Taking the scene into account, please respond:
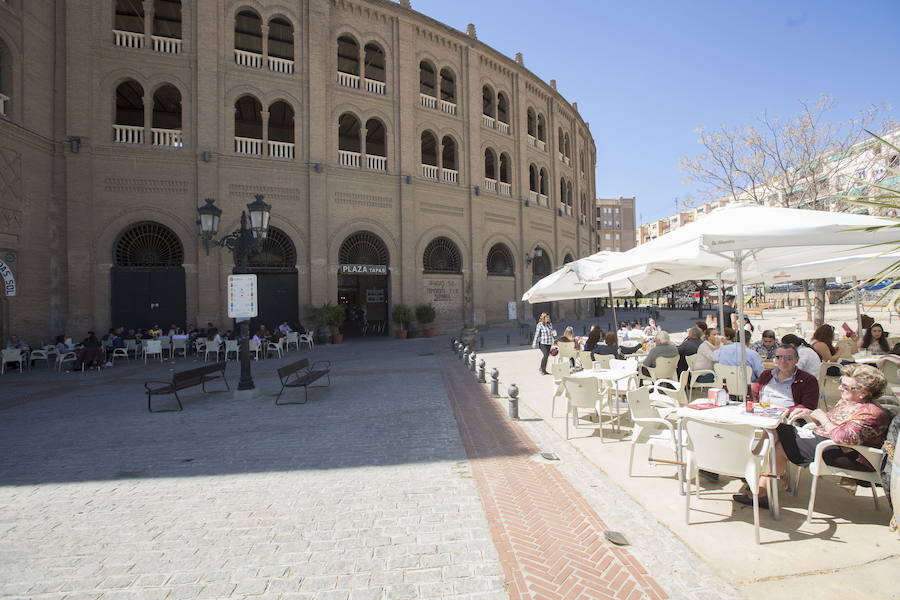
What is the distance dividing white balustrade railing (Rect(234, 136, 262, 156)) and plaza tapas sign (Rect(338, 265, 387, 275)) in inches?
241

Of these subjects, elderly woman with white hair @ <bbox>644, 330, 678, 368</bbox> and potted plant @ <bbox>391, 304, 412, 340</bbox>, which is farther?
potted plant @ <bbox>391, 304, 412, 340</bbox>

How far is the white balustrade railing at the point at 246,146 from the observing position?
18.7m

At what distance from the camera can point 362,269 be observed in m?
20.5

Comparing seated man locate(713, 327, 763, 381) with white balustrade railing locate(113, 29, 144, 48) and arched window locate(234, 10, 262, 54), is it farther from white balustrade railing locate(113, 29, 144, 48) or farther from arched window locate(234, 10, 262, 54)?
white balustrade railing locate(113, 29, 144, 48)

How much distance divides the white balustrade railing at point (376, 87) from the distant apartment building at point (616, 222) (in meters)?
66.2

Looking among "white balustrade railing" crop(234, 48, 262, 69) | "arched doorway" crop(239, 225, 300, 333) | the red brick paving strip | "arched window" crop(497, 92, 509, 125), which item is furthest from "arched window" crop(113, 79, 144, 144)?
the red brick paving strip

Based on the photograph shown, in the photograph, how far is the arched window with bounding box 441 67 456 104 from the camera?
2447 cm

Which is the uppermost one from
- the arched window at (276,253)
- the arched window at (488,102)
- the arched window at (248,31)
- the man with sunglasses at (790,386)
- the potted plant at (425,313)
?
the arched window at (248,31)

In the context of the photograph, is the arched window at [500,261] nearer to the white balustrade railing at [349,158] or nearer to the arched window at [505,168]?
the arched window at [505,168]

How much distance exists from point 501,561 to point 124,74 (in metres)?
22.1

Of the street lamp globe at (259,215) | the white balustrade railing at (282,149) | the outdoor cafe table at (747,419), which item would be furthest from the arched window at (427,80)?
the outdoor cafe table at (747,419)

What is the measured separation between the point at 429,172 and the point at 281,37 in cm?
1004

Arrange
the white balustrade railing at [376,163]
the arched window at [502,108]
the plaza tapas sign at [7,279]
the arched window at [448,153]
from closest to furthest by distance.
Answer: the plaza tapas sign at [7,279] < the white balustrade railing at [376,163] < the arched window at [448,153] < the arched window at [502,108]

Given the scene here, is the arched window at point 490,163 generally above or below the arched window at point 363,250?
above
